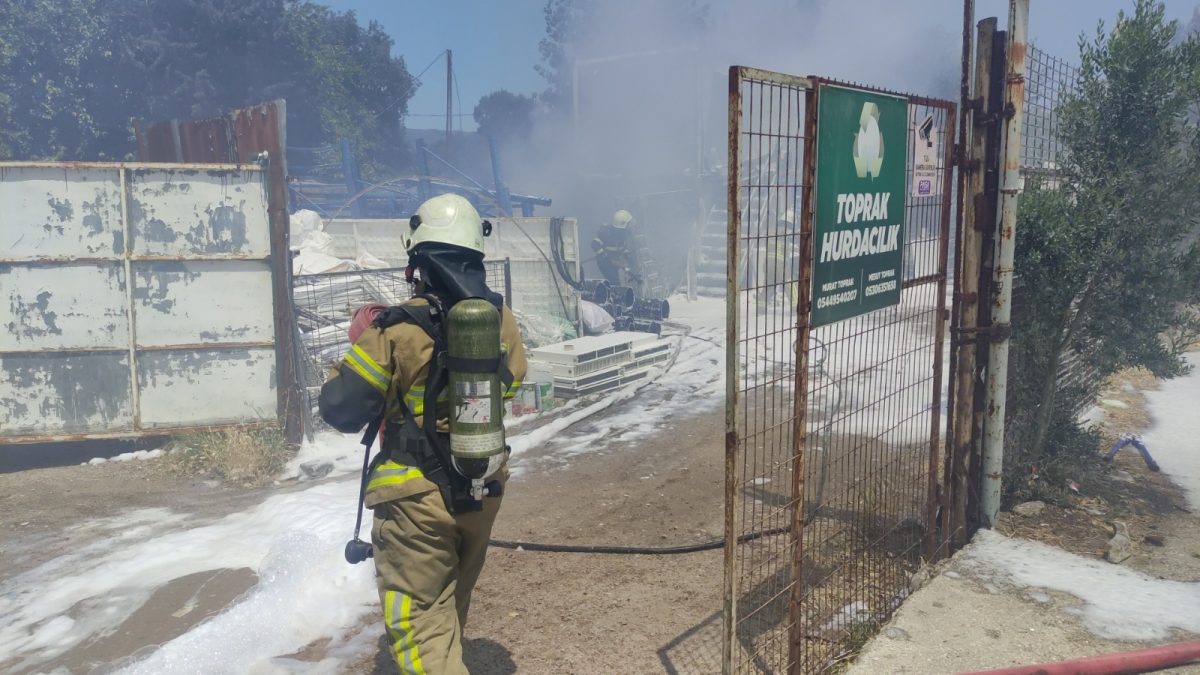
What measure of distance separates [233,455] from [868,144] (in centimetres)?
581

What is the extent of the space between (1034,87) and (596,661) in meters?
4.03

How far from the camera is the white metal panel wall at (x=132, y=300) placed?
7.03 meters

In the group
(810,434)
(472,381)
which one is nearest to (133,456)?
(472,381)

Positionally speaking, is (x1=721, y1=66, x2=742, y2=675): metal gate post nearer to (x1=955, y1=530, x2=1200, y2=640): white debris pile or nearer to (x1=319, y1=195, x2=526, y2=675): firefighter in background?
(x1=319, y1=195, x2=526, y2=675): firefighter in background

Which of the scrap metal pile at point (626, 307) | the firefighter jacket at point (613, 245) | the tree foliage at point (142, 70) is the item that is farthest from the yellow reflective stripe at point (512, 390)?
the tree foliage at point (142, 70)

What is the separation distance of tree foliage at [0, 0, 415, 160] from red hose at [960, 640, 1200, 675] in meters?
22.6

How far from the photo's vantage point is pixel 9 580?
16.1ft

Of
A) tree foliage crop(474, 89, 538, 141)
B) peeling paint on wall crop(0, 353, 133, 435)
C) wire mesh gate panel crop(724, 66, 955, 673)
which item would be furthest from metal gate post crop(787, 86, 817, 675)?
tree foliage crop(474, 89, 538, 141)

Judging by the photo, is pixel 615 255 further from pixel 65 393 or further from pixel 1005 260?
pixel 1005 260

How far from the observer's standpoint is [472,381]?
104 inches

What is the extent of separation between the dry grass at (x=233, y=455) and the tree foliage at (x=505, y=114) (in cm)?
3548

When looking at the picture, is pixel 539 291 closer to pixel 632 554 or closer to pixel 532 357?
pixel 532 357

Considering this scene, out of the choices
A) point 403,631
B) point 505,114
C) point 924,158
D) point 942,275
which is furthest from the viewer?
point 505,114

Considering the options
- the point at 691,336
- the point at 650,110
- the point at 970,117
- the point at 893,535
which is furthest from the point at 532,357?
the point at 650,110
